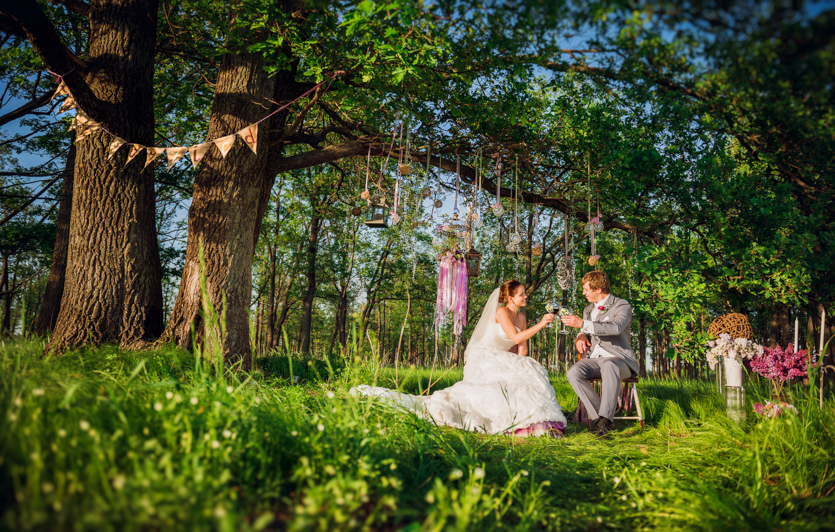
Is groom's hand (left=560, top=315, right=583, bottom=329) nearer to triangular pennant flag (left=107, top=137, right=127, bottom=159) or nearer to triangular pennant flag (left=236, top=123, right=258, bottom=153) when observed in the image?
triangular pennant flag (left=236, top=123, right=258, bottom=153)

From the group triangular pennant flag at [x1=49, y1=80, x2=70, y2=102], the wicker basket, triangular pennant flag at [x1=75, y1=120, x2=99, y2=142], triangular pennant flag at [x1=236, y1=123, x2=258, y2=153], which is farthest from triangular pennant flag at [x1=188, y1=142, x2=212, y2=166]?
the wicker basket

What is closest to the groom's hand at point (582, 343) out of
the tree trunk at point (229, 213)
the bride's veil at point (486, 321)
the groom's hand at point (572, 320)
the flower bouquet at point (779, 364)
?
the groom's hand at point (572, 320)

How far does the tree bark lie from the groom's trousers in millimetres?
4318

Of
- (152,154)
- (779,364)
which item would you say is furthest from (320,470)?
(779,364)

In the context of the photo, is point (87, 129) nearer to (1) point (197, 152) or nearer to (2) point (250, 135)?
(1) point (197, 152)

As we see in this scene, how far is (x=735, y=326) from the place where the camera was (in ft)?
13.4

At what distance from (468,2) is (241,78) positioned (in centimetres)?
336

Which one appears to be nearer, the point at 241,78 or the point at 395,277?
the point at 241,78

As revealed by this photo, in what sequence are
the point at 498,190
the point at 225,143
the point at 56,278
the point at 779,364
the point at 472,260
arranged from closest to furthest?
the point at 779,364 → the point at 225,143 → the point at 498,190 → the point at 56,278 → the point at 472,260

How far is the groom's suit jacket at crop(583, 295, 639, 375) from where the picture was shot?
442cm

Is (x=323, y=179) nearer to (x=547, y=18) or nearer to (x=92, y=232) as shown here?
(x=92, y=232)

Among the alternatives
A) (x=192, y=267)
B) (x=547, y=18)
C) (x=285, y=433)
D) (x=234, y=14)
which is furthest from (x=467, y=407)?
(x=234, y=14)

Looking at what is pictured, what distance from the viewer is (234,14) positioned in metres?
4.93

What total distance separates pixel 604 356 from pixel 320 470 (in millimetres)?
3584
